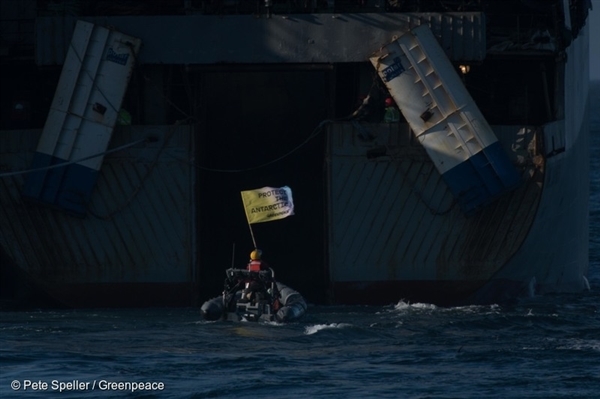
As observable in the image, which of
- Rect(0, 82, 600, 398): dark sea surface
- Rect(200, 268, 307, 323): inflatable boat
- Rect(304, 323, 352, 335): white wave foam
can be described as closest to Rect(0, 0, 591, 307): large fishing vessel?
Rect(0, 82, 600, 398): dark sea surface

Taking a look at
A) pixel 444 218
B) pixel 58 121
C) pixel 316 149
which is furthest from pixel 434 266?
pixel 58 121

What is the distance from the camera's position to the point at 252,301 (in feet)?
101

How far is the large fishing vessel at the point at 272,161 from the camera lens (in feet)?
104

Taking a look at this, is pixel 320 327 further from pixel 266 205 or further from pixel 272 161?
pixel 272 161

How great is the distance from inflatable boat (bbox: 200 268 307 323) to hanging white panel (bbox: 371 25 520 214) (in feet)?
12.1

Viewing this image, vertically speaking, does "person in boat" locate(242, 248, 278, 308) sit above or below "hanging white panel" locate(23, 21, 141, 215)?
below

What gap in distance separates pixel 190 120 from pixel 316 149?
2410mm

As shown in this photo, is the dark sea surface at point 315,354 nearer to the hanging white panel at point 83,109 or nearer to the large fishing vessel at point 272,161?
the large fishing vessel at point 272,161

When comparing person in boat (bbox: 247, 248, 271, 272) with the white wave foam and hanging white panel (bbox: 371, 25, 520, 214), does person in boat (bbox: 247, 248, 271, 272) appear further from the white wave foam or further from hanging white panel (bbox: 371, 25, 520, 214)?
hanging white panel (bbox: 371, 25, 520, 214)

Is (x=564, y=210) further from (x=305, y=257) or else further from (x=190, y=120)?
(x=190, y=120)

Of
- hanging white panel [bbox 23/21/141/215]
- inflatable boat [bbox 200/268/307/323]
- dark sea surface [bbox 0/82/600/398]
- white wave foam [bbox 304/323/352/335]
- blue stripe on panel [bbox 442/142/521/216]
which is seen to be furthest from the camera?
hanging white panel [bbox 23/21/141/215]

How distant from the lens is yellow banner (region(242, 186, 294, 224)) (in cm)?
3186

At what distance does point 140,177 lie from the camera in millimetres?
31859

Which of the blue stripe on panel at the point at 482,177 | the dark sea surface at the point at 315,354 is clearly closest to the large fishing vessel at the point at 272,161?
the blue stripe on panel at the point at 482,177
